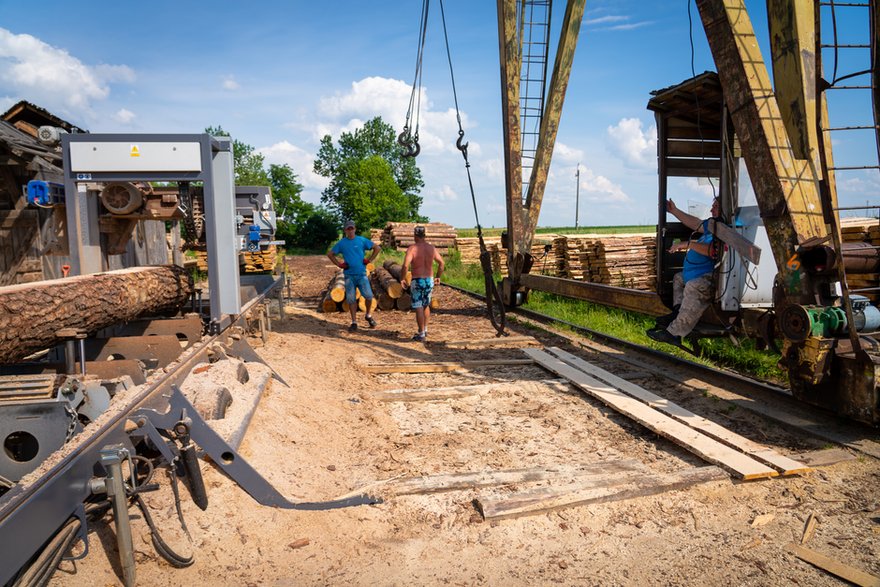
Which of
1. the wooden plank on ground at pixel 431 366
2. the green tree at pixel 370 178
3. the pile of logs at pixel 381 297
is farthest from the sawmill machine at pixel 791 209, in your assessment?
the green tree at pixel 370 178

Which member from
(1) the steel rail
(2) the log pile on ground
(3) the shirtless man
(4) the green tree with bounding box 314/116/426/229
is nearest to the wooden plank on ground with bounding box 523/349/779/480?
(3) the shirtless man

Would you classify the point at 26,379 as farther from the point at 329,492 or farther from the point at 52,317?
the point at 329,492

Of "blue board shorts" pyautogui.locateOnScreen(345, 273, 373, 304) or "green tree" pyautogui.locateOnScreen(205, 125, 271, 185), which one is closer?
"blue board shorts" pyautogui.locateOnScreen(345, 273, 373, 304)

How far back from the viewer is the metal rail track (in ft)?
15.0

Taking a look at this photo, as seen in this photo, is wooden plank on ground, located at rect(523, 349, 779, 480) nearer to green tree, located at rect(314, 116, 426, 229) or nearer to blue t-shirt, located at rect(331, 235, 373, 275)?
blue t-shirt, located at rect(331, 235, 373, 275)

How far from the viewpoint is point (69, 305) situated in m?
4.34

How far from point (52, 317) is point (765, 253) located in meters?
6.30

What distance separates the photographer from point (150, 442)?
324 cm

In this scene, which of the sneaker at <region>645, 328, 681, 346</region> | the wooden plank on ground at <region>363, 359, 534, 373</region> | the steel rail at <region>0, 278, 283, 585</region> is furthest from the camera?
the wooden plank on ground at <region>363, 359, 534, 373</region>

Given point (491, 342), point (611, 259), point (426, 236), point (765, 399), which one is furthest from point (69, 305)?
point (426, 236)

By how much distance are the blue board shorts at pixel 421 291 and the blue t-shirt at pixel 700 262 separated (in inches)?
161

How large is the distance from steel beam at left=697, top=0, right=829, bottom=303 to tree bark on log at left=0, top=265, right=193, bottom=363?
5.46 meters

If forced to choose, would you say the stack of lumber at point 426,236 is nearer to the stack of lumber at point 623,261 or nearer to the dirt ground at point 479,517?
the stack of lumber at point 623,261

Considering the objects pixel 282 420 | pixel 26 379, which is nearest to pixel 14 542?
pixel 26 379
